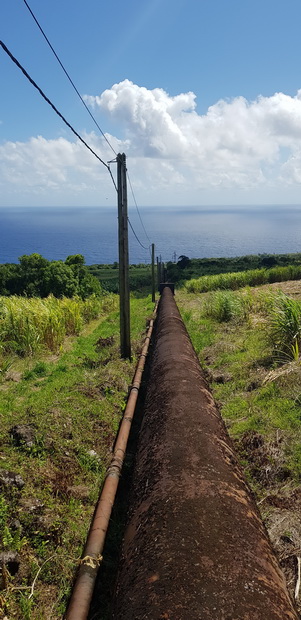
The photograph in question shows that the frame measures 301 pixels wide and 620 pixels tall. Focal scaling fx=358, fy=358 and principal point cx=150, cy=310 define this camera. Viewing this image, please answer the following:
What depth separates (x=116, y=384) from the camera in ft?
26.3

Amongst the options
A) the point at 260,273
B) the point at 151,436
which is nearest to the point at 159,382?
the point at 151,436

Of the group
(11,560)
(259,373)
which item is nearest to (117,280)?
(259,373)

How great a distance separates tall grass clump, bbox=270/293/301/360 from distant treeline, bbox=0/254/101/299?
1817cm

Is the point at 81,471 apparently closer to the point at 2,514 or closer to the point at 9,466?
the point at 9,466

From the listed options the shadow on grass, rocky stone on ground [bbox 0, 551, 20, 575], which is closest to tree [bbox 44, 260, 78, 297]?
the shadow on grass

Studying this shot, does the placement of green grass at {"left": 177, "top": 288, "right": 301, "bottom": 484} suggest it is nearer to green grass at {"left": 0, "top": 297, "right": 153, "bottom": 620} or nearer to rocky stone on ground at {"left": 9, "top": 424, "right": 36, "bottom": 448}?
green grass at {"left": 0, "top": 297, "right": 153, "bottom": 620}

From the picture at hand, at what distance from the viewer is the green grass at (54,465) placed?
335cm

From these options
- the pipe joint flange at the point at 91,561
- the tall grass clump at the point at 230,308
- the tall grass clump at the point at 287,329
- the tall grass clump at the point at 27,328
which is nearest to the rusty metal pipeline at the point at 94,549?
the pipe joint flange at the point at 91,561

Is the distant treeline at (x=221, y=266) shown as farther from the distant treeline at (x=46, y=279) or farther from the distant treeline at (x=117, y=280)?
the distant treeline at (x=46, y=279)

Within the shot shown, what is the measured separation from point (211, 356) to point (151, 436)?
20.9 ft

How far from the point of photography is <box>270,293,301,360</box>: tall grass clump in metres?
7.87

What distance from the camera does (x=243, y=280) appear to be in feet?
82.3

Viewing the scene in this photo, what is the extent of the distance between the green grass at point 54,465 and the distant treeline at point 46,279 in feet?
54.6

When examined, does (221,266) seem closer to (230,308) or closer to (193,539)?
(230,308)
